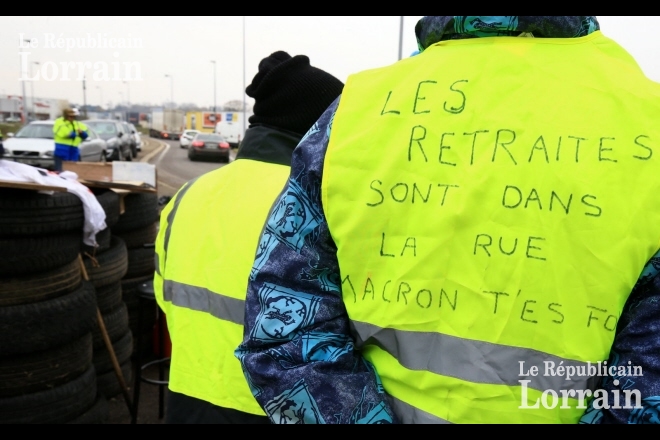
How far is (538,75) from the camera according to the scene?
105cm

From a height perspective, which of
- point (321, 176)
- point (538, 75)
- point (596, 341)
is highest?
point (538, 75)

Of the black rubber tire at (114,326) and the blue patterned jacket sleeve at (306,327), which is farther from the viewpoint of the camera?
the black rubber tire at (114,326)

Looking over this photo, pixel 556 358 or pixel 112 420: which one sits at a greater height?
pixel 556 358

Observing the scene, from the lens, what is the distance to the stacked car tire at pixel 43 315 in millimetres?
3354

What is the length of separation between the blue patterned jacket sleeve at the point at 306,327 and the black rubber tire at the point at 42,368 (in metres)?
2.90

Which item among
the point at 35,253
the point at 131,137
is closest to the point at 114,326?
the point at 35,253

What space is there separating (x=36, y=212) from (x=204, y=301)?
7.00 ft

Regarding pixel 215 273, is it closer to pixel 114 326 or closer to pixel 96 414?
pixel 96 414

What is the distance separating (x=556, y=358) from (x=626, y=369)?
0.42 ft

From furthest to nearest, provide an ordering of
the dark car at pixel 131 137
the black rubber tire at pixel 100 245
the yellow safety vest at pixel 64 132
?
the dark car at pixel 131 137
the yellow safety vest at pixel 64 132
the black rubber tire at pixel 100 245

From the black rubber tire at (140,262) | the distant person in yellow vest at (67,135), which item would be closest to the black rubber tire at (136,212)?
the black rubber tire at (140,262)

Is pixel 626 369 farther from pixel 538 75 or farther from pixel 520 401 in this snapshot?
pixel 538 75

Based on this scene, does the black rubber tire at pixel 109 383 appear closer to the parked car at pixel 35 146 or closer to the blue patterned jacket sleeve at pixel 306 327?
the blue patterned jacket sleeve at pixel 306 327
